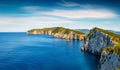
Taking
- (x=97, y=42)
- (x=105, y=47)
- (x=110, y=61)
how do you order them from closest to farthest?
(x=110, y=61) → (x=105, y=47) → (x=97, y=42)

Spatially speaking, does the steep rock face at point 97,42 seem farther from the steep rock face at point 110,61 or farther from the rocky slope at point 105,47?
the steep rock face at point 110,61

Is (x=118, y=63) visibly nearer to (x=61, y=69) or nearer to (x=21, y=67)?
(x=61, y=69)

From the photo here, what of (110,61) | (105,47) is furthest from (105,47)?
(110,61)

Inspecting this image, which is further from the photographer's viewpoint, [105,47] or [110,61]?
[105,47]

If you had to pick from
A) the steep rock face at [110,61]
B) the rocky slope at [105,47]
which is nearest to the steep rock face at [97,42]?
the rocky slope at [105,47]

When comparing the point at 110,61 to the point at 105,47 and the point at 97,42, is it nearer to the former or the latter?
the point at 105,47

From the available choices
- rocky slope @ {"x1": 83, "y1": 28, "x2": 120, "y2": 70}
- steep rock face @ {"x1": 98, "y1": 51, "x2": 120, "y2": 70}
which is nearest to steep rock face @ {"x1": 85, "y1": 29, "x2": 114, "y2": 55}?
rocky slope @ {"x1": 83, "y1": 28, "x2": 120, "y2": 70}

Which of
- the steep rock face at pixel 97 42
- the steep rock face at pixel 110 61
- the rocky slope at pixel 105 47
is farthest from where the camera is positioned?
the steep rock face at pixel 97 42

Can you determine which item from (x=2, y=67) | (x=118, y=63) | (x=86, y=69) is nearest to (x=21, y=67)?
(x=2, y=67)
